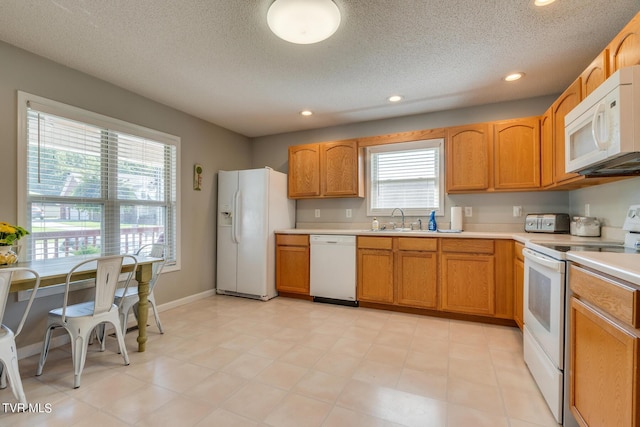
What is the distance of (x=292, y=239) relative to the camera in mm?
3902

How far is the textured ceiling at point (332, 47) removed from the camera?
1863 millimetres

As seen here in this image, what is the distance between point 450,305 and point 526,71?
91.6 inches

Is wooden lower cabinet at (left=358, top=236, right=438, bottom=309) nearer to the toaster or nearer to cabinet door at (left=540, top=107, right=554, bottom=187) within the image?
the toaster

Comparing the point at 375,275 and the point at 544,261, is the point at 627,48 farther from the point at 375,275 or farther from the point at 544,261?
the point at 375,275

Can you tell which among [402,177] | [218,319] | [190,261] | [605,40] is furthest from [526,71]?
[190,261]

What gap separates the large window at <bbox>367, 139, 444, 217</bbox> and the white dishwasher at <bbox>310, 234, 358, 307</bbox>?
0.74 metres

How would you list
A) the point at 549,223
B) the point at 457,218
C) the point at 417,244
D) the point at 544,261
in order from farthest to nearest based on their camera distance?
the point at 457,218, the point at 417,244, the point at 549,223, the point at 544,261

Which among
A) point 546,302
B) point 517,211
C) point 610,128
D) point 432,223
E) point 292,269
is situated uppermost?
point 610,128

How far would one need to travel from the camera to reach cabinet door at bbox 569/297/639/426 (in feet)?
3.36

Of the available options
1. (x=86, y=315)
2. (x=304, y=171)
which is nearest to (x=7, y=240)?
(x=86, y=315)

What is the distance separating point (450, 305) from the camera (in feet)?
10.00

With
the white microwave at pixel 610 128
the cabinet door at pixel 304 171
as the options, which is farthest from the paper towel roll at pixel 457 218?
the cabinet door at pixel 304 171

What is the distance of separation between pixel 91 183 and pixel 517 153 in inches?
167

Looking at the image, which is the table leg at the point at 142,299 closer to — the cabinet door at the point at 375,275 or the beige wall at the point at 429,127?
the cabinet door at the point at 375,275
